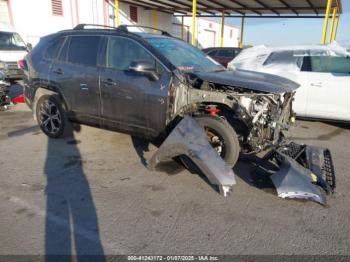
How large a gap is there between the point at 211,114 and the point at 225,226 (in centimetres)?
163

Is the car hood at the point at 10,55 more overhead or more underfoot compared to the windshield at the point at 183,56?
more underfoot

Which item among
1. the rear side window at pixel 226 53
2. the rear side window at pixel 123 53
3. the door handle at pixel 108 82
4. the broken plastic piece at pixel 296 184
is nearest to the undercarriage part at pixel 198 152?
the broken plastic piece at pixel 296 184

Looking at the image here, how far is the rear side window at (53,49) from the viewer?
209 inches

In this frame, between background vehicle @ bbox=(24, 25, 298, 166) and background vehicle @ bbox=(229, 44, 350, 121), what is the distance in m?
2.04

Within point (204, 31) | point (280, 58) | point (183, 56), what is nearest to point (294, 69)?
point (280, 58)

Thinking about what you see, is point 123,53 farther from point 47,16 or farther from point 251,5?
point 251,5

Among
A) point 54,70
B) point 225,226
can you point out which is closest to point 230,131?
point 225,226

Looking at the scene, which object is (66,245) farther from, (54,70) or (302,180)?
(54,70)

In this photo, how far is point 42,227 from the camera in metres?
3.02

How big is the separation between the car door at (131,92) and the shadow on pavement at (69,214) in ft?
3.04

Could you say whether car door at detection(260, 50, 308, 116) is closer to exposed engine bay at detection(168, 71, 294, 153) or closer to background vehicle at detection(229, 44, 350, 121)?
background vehicle at detection(229, 44, 350, 121)

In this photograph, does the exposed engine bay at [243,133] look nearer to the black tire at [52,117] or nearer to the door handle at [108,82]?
the door handle at [108,82]

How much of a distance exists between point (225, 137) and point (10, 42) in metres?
11.4

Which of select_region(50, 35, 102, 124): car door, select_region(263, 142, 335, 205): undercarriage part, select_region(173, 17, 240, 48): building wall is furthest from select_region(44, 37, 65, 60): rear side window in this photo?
select_region(173, 17, 240, 48): building wall
